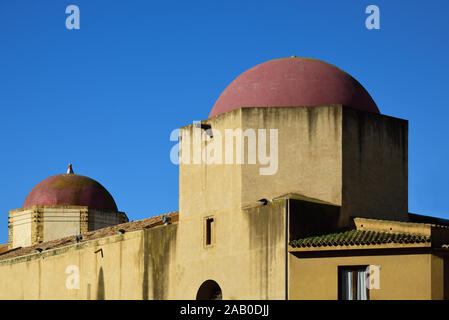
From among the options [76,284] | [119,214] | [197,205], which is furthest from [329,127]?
[119,214]

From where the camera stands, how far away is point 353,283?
21.7 m

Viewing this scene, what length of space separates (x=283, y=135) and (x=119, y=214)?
19524 mm

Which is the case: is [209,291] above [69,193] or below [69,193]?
below

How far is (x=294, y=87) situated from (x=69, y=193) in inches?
731

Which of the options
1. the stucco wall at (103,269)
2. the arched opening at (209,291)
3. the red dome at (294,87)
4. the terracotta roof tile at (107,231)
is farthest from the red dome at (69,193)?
the arched opening at (209,291)

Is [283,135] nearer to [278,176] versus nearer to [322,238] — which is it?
[278,176]

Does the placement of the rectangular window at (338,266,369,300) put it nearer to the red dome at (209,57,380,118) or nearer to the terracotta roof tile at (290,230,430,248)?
the terracotta roof tile at (290,230,430,248)

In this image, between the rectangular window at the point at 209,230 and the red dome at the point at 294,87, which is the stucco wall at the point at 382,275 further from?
the red dome at the point at 294,87

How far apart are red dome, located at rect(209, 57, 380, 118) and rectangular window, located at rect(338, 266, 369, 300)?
4.89m

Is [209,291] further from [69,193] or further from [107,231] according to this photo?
→ [69,193]

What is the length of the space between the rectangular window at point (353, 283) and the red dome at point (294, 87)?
4.89 meters

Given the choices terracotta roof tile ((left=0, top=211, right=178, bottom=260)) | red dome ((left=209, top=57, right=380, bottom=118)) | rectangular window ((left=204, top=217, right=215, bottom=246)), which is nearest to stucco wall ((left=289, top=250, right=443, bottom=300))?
rectangular window ((left=204, top=217, right=215, bottom=246))

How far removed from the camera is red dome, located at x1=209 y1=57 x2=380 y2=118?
24.3 meters

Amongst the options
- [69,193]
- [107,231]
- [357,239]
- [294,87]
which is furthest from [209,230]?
[69,193]
